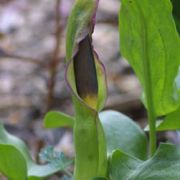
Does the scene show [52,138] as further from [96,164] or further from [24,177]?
[96,164]

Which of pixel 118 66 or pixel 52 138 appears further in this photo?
pixel 118 66

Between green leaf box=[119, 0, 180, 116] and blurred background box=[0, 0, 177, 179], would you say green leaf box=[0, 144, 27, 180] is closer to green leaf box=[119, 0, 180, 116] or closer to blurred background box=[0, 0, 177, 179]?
green leaf box=[119, 0, 180, 116]

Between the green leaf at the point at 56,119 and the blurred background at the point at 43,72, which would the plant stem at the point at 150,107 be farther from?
the blurred background at the point at 43,72

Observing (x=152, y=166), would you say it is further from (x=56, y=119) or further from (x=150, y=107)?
(x=56, y=119)

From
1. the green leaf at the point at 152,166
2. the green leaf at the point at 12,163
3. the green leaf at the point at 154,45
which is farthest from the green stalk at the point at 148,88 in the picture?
the green leaf at the point at 12,163

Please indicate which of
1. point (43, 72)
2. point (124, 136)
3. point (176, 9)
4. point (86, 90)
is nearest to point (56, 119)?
point (124, 136)

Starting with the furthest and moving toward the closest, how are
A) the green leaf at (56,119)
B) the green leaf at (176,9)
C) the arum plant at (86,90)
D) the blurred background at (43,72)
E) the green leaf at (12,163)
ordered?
1. the blurred background at (43,72)
2. the green leaf at (176,9)
3. the green leaf at (56,119)
4. the green leaf at (12,163)
5. the arum plant at (86,90)

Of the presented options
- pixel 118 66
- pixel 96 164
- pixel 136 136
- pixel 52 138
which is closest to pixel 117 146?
pixel 136 136
